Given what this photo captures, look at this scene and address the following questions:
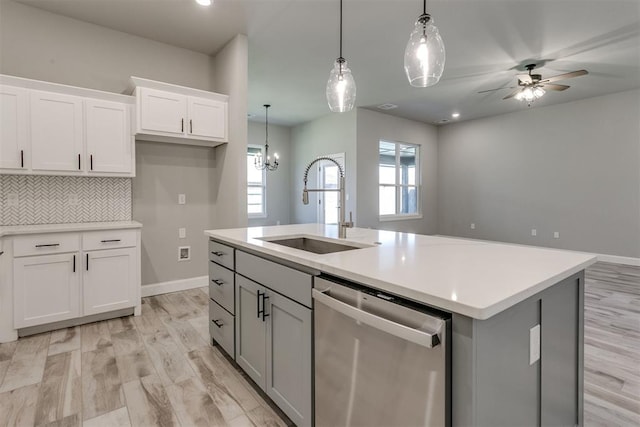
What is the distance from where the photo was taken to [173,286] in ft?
12.6

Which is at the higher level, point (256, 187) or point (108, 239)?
point (256, 187)

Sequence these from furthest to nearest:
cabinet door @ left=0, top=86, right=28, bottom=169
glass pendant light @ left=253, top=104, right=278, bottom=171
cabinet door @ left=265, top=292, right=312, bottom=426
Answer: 1. glass pendant light @ left=253, top=104, right=278, bottom=171
2. cabinet door @ left=0, top=86, right=28, bottom=169
3. cabinet door @ left=265, top=292, right=312, bottom=426

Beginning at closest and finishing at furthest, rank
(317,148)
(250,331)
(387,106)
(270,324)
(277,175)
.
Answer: (270,324) → (250,331) → (387,106) → (317,148) → (277,175)

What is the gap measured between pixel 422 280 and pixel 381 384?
38cm

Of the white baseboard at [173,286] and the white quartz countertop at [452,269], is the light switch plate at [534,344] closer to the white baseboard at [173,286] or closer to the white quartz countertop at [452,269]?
the white quartz countertop at [452,269]

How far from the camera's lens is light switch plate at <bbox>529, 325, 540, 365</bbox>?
3.61 ft

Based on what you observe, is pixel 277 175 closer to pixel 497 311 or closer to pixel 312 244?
pixel 312 244

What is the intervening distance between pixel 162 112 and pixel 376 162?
4.37 meters

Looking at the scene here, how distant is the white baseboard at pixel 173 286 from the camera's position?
3695mm

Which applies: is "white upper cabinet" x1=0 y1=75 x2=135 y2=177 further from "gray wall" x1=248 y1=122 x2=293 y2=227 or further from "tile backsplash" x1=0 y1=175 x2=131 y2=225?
"gray wall" x1=248 y1=122 x2=293 y2=227

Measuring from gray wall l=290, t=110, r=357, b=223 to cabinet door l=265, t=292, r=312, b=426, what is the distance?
4.85m

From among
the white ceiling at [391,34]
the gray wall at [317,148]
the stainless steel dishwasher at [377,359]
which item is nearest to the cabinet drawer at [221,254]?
the stainless steel dishwasher at [377,359]

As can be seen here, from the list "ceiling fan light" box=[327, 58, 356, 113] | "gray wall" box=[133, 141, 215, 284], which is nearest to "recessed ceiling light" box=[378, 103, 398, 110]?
"gray wall" box=[133, 141, 215, 284]

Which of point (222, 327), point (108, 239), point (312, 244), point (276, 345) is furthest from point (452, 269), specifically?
point (108, 239)
